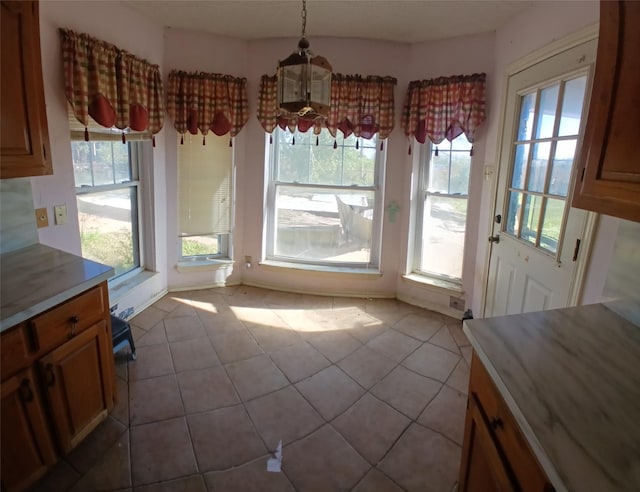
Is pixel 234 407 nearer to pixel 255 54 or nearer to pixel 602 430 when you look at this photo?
pixel 602 430

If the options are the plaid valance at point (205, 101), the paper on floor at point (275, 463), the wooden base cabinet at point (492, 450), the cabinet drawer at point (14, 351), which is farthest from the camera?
the plaid valance at point (205, 101)

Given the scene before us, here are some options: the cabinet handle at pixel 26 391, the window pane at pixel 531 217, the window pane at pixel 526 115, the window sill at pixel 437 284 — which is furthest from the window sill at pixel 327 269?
the cabinet handle at pixel 26 391

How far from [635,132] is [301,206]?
2.78 m

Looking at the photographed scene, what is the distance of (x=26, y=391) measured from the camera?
1335mm

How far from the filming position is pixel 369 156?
336cm

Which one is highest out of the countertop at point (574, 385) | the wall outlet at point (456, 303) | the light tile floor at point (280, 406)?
the countertop at point (574, 385)

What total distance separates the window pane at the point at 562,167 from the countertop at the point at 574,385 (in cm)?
81

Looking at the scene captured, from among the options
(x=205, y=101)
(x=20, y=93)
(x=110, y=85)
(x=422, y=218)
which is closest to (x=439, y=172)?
(x=422, y=218)

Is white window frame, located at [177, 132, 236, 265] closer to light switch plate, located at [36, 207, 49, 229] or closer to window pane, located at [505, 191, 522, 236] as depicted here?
light switch plate, located at [36, 207, 49, 229]

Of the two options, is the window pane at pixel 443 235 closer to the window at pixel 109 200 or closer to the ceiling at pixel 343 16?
the ceiling at pixel 343 16

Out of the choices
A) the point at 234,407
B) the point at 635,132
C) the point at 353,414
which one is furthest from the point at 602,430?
the point at 234,407

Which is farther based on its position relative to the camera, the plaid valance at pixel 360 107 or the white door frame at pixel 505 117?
the plaid valance at pixel 360 107

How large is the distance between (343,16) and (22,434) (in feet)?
9.80

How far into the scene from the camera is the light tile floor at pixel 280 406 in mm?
1596
